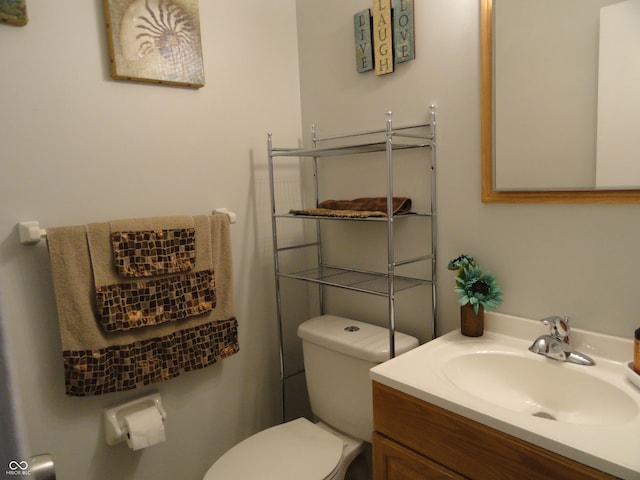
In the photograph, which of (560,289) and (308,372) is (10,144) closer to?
(308,372)

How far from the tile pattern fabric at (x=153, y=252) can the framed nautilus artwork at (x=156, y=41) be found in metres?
0.54

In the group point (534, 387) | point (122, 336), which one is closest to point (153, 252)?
point (122, 336)

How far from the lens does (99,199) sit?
1.41 m

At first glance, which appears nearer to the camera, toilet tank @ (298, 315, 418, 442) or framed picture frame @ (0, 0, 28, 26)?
framed picture frame @ (0, 0, 28, 26)

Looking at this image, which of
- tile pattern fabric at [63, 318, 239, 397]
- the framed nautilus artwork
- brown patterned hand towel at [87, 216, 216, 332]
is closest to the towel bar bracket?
brown patterned hand towel at [87, 216, 216, 332]

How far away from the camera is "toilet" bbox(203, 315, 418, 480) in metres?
1.35

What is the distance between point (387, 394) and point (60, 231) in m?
1.07

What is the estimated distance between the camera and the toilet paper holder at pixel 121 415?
1404 mm

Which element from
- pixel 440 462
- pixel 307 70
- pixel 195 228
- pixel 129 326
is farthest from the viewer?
pixel 307 70

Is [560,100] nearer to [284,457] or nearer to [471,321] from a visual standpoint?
[471,321]

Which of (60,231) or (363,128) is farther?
(363,128)

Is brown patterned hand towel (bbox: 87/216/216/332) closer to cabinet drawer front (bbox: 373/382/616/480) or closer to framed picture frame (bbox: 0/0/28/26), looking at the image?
framed picture frame (bbox: 0/0/28/26)

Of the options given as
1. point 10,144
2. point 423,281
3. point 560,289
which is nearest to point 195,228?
point 10,144

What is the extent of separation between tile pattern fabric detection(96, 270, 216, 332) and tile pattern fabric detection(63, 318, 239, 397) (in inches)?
3.1
